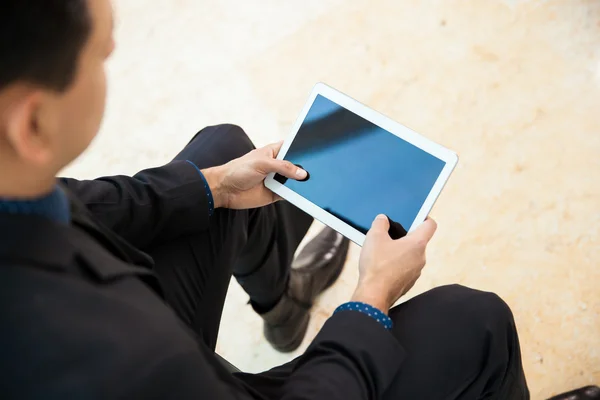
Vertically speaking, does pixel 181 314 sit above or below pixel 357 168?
below

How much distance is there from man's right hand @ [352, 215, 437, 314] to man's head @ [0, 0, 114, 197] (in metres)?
0.39

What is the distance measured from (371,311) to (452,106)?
0.73 meters

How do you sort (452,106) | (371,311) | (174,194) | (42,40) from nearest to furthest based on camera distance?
(42,40)
(371,311)
(174,194)
(452,106)

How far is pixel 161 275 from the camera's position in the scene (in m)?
0.70

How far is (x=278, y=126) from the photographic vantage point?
1304 mm

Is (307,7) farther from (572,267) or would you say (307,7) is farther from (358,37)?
(572,267)

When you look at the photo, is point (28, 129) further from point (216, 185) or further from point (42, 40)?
point (216, 185)

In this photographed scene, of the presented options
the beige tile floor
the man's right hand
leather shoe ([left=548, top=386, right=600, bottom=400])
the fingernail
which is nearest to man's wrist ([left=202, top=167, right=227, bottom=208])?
the fingernail

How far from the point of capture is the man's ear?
0.37 m

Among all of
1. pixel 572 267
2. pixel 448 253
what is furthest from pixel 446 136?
pixel 572 267

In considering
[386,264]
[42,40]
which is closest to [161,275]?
[386,264]

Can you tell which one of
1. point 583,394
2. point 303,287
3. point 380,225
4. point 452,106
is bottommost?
point 303,287

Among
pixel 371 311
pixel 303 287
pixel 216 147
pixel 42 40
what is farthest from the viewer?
pixel 303 287

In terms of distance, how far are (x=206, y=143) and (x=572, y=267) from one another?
29.4 inches
